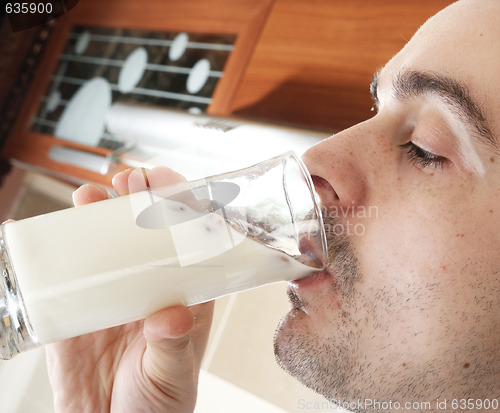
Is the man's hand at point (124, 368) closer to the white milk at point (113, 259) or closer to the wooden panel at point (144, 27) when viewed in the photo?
the white milk at point (113, 259)

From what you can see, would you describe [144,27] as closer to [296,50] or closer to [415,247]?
[296,50]

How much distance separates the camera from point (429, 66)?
825 mm

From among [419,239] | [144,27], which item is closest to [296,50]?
[144,27]

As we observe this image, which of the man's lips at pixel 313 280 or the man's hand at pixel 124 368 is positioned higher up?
the man's lips at pixel 313 280

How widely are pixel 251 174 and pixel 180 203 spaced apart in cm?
11

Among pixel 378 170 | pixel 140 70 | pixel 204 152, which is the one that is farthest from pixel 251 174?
pixel 140 70

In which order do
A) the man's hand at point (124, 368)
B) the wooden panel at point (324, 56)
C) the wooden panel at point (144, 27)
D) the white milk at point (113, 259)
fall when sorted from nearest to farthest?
the white milk at point (113, 259), the man's hand at point (124, 368), the wooden panel at point (324, 56), the wooden panel at point (144, 27)

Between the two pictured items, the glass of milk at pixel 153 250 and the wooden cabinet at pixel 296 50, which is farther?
the wooden cabinet at pixel 296 50

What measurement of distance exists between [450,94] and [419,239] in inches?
8.6

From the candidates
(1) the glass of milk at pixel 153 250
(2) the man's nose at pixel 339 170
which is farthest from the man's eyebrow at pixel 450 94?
(1) the glass of milk at pixel 153 250

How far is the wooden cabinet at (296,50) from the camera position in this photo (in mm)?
1423

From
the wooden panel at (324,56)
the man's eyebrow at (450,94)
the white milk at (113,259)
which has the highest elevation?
the wooden panel at (324,56)

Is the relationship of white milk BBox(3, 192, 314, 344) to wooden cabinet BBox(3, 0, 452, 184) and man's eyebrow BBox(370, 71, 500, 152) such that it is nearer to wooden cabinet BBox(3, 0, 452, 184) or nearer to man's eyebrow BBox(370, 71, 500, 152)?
man's eyebrow BBox(370, 71, 500, 152)

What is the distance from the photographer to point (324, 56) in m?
1.53
